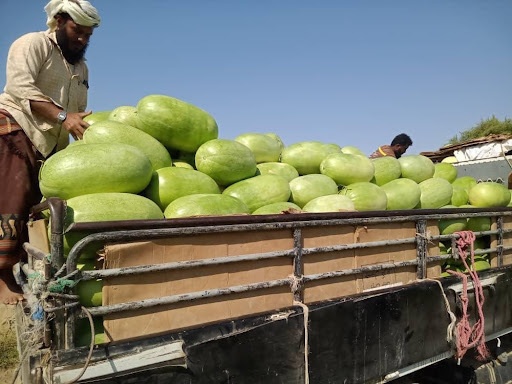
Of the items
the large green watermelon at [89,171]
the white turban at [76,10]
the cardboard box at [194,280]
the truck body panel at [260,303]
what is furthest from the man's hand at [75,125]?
the cardboard box at [194,280]

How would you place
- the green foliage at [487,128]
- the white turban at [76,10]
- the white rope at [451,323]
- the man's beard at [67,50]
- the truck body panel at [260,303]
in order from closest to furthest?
the truck body panel at [260,303]
the white rope at [451,323]
the white turban at [76,10]
the man's beard at [67,50]
the green foliage at [487,128]

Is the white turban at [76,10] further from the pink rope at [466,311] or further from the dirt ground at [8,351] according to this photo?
the pink rope at [466,311]

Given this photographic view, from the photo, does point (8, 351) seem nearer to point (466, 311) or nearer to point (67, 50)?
point (67, 50)

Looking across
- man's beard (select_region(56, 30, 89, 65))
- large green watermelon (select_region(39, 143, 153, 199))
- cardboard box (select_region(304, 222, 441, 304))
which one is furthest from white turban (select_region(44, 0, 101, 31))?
cardboard box (select_region(304, 222, 441, 304))

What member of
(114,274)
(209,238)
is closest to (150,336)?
(114,274)

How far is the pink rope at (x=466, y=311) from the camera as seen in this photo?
2801 millimetres

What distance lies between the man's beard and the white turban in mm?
130

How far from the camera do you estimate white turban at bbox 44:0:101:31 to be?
9.33 ft

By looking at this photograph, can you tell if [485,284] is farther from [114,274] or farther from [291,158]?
[114,274]

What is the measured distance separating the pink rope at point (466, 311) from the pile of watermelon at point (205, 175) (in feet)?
0.74

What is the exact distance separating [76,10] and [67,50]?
39 cm

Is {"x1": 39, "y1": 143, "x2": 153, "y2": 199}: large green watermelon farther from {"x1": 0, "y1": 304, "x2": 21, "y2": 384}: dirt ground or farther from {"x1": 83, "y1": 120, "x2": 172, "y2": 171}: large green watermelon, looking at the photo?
{"x1": 0, "y1": 304, "x2": 21, "y2": 384}: dirt ground

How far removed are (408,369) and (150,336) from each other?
1.76 m

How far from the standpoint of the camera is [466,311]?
284cm
